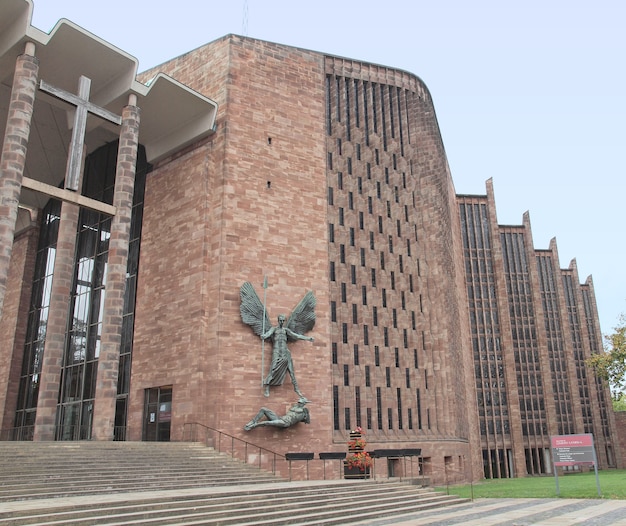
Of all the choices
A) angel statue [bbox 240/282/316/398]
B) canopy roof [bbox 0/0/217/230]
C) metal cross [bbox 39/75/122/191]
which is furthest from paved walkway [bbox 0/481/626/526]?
canopy roof [bbox 0/0/217/230]

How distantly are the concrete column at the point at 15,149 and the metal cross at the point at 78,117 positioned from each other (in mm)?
696

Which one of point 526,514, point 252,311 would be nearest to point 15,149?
point 252,311

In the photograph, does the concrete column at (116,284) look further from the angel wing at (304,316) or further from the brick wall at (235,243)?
the angel wing at (304,316)

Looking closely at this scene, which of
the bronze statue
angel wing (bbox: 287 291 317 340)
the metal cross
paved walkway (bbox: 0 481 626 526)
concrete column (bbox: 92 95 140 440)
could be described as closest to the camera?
paved walkway (bbox: 0 481 626 526)

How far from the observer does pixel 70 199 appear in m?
21.4

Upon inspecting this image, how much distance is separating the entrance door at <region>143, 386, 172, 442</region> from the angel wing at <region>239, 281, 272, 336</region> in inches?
163

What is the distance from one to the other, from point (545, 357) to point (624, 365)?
17113 mm

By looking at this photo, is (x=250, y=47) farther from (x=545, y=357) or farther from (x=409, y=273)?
(x=545, y=357)

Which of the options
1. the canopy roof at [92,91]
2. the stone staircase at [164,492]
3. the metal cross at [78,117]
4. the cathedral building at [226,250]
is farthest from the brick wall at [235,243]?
the metal cross at [78,117]

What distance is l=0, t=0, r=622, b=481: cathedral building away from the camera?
2214 centimetres

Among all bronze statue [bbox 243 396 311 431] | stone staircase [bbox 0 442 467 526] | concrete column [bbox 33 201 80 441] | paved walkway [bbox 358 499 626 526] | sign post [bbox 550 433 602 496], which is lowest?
paved walkway [bbox 358 499 626 526]

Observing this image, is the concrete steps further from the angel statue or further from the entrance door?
the angel statue

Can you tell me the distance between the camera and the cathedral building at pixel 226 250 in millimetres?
22141

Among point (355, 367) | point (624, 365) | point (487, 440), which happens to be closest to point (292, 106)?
point (355, 367)
